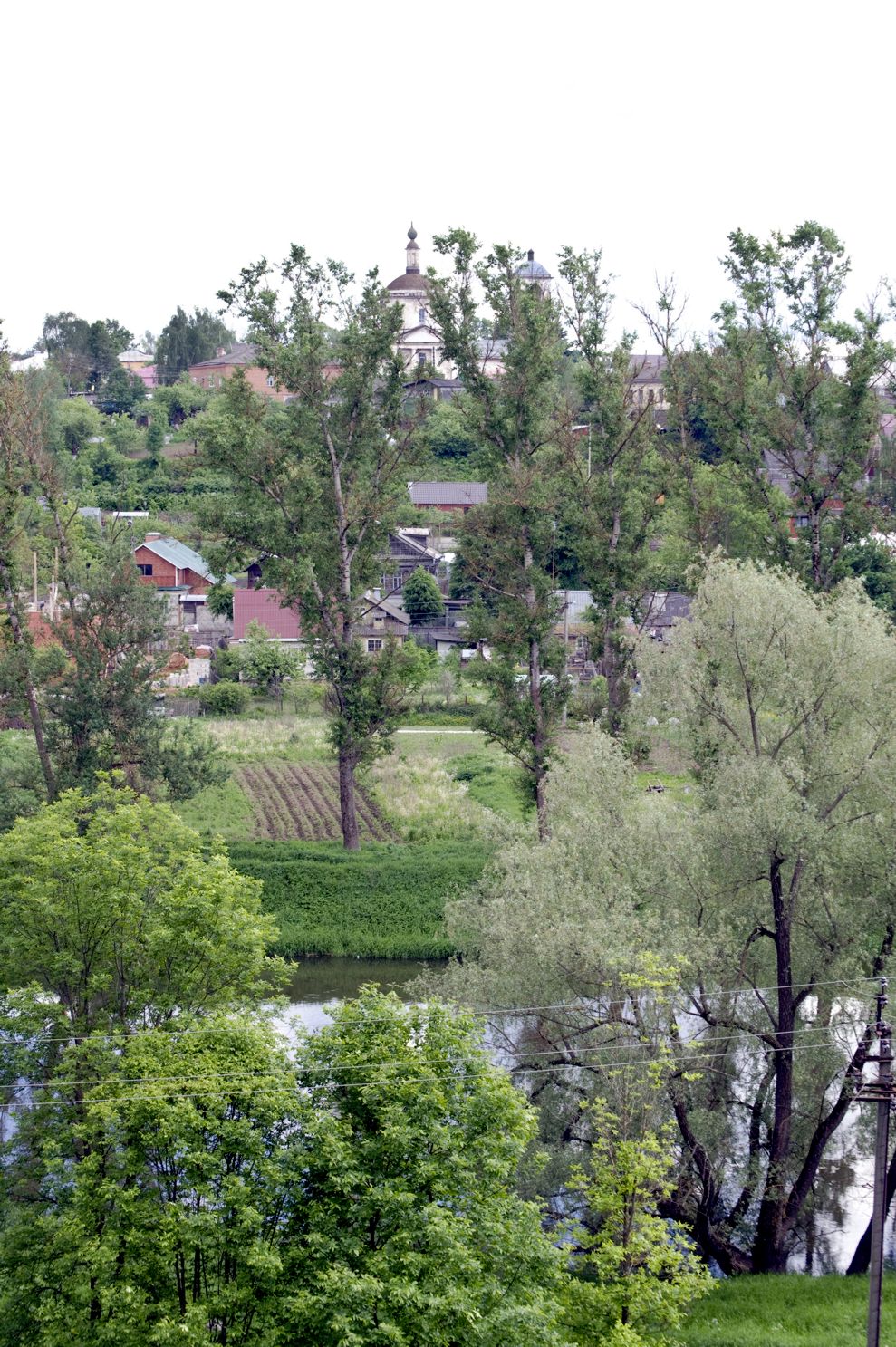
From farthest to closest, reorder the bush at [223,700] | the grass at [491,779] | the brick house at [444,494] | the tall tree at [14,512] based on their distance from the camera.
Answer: the brick house at [444,494] → the bush at [223,700] → the grass at [491,779] → the tall tree at [14,512]

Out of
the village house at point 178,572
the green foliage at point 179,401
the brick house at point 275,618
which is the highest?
the green foliage at point 179,401

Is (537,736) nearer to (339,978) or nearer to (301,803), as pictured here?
(339,978)

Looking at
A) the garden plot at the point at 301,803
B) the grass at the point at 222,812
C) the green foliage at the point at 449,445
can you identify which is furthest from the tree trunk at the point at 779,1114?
the green foliage at the point at 449,445

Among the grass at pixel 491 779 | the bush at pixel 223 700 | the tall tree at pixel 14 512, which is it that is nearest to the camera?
the tall tree at pixel 14 512

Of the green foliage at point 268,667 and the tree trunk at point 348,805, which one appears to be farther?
the green foliage at point 268,667

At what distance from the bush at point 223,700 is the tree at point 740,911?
2573cm

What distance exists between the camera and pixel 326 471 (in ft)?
100

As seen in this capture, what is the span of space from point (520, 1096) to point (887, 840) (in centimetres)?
656

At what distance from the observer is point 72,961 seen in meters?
14.9

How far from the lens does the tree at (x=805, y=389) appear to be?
2653 cm

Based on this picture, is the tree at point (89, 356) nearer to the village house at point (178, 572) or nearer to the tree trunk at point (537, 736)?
the village house at point (178, 572)

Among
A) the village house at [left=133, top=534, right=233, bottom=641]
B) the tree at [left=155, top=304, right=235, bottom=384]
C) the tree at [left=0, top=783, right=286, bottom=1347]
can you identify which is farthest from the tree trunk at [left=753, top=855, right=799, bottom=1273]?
the tree at [left=155, top=304, right=235, bottom=384]

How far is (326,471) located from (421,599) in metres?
23.4

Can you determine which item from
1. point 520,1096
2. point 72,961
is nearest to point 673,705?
point 520,1096
